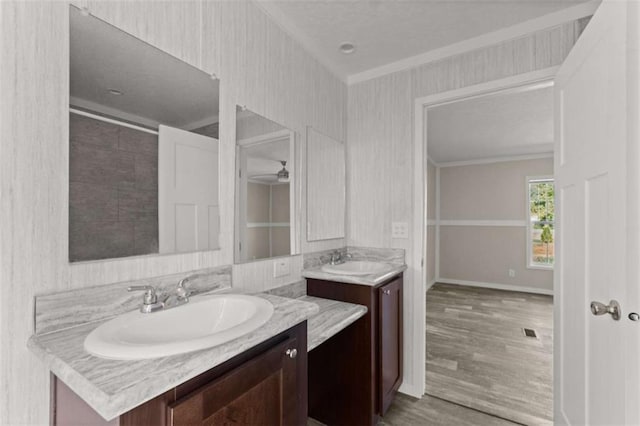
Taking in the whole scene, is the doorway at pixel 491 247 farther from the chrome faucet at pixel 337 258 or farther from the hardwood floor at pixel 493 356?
the chrome faucet at pixel 337 258

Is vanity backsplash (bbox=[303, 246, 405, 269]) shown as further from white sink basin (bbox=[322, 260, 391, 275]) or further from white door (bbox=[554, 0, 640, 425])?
white door (bbox=[554, 0, 640, 425])

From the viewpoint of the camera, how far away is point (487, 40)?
1.95m

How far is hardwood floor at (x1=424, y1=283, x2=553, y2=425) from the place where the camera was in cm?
204

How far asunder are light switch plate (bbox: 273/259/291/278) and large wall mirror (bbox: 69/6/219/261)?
46 centimetres

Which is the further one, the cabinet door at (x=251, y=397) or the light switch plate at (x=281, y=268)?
the light switch plate at (x=281, y=268)

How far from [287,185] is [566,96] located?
1.59 meters

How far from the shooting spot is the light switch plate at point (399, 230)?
2.22 m

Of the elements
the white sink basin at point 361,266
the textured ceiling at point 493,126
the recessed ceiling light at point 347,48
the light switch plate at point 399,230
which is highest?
the recessed ceiling light at point 347,48

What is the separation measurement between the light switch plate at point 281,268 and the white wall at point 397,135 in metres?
0.79

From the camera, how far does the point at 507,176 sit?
5367 mm

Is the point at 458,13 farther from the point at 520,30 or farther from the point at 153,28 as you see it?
the point at 153,28

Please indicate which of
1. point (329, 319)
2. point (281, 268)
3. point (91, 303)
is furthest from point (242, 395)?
point (281, 268)

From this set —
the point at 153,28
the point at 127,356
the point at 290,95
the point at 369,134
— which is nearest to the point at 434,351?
the point at 369,134

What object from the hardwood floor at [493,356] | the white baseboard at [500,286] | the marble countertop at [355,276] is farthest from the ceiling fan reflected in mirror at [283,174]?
the white baseboard at [500,286]
